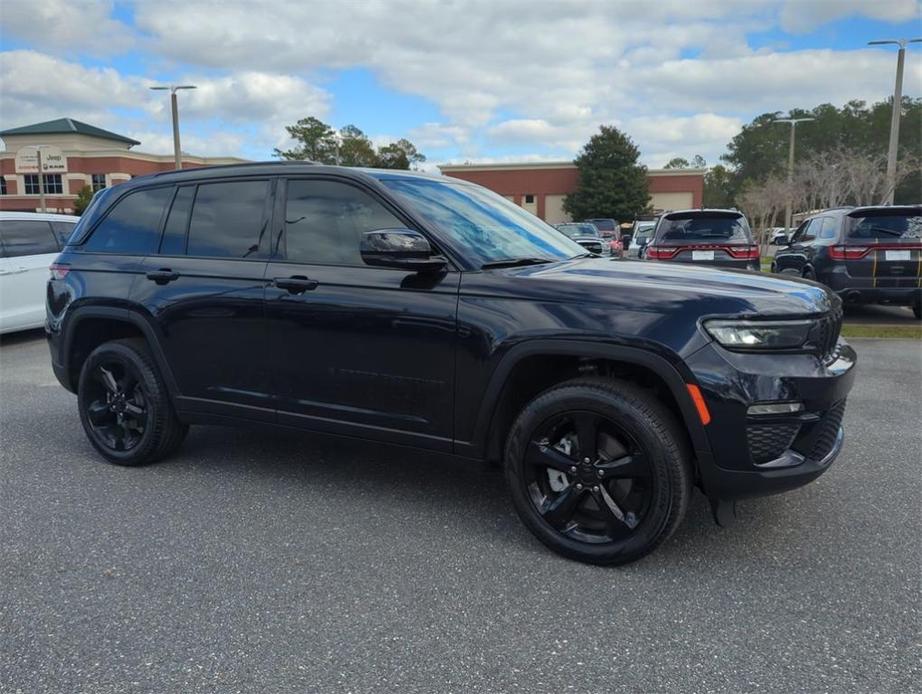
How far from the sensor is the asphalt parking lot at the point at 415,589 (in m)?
2.52

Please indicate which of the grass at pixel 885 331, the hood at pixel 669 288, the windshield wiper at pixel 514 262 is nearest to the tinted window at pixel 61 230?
the windshield wiper at pixel 514 262

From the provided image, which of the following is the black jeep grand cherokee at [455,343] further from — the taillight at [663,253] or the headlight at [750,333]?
the taillight at [663,253]

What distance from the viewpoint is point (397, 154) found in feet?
234

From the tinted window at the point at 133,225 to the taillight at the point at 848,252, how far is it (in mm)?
8642

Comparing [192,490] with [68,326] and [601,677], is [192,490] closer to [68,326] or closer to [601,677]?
[68,326]

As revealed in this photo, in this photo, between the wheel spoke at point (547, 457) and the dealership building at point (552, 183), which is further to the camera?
the dealership building at point (552, 183)

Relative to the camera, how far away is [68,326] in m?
4.81

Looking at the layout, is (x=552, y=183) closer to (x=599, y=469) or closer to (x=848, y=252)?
(x=848, y=252)

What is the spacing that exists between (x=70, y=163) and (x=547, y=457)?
66919mm

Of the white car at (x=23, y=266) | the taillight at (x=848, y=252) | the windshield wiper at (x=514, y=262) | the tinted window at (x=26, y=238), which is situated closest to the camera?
the windshield wiper at (x=514, y=262)

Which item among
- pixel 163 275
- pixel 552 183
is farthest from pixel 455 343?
pixel 552 183

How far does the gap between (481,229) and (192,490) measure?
2239 millimetres

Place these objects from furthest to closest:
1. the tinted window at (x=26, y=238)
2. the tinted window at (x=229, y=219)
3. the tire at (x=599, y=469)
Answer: the tinted window at (x=26, y=238), the tinted window at (x=229, y=219), the tire at (x=599, y=469)

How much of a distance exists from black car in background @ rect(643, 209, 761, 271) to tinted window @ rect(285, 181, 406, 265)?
753 centimetres
